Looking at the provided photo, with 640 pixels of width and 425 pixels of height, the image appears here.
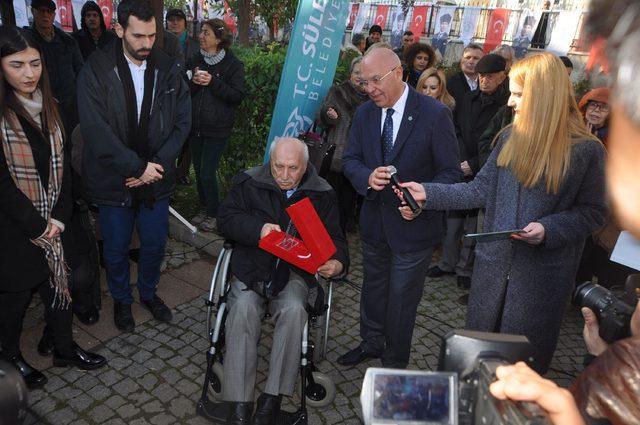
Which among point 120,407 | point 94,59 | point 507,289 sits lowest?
point 120,407

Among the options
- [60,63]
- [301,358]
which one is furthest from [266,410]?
[60,63]

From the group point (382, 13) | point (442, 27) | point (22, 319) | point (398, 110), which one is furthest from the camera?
point (382, 13)

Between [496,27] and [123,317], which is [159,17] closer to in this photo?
[123,317]

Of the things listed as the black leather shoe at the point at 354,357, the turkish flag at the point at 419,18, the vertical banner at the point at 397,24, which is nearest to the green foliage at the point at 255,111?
the black leather shoe at the point at 354,357

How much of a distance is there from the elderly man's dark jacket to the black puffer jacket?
2188mm

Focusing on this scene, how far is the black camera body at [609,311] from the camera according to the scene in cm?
167

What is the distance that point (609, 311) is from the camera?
175 cm

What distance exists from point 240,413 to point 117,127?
2.12m

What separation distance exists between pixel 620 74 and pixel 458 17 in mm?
18273

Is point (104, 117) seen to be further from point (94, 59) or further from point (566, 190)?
point (566, 190)

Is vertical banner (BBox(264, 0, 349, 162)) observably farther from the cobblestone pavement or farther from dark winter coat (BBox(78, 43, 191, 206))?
the cobblestone pavement

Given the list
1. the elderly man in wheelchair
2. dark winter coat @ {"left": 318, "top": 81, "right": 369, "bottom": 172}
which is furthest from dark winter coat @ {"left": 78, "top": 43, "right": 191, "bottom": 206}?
dark winter coat @ {"left": 318, "top": 81, "right": 369, "bottom": 172}

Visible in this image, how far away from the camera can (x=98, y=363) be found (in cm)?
332

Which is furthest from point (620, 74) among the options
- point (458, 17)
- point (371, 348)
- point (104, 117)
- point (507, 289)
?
point (458, 17)
